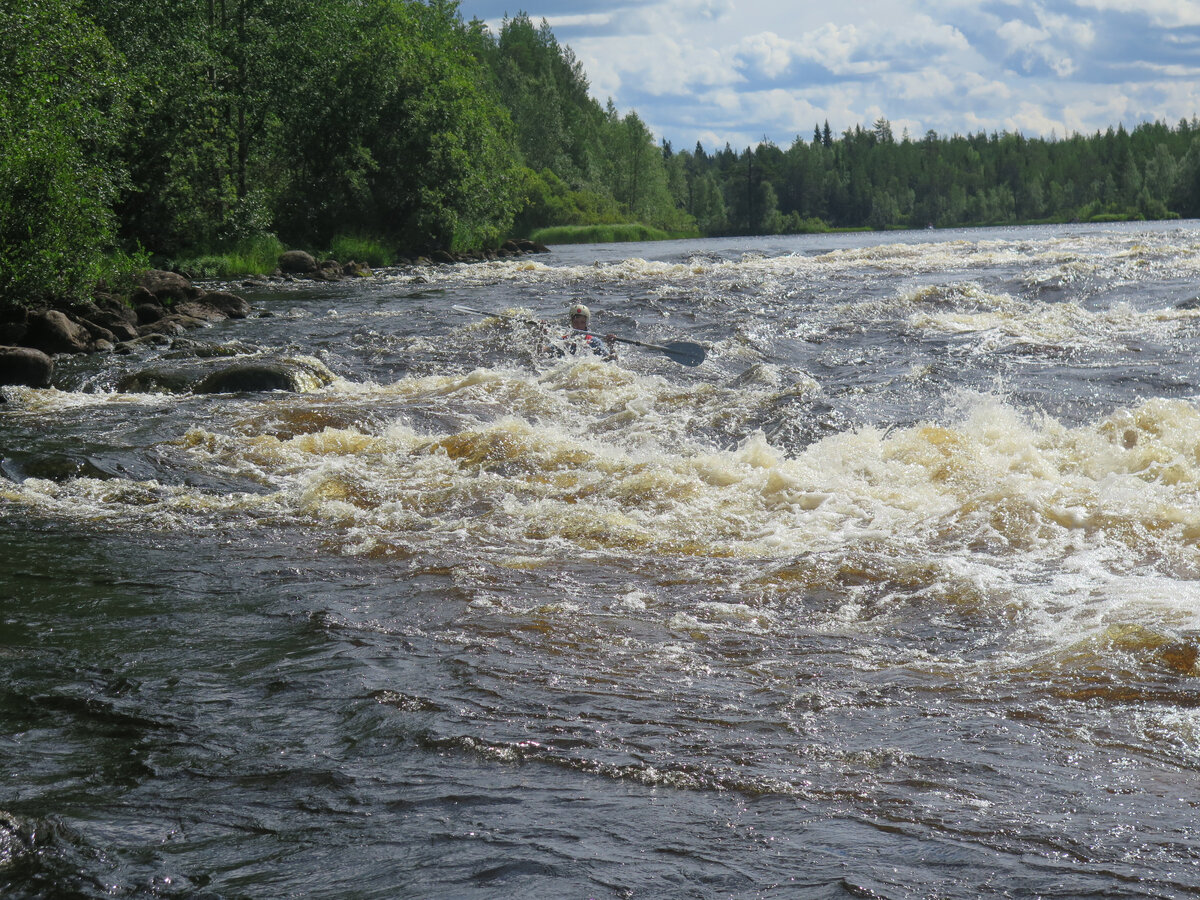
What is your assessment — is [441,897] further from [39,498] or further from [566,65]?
[566,65]

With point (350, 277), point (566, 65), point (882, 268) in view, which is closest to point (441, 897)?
point (882, 268)

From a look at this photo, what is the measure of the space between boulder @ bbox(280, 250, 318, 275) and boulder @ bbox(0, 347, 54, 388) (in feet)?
61.7

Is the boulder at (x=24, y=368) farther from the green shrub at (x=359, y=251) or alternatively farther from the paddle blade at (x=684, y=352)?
the green shrub at (x=359, y=251)

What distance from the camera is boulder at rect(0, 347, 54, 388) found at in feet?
44.5

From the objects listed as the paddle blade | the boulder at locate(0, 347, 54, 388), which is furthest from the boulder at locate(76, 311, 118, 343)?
the paddle blade

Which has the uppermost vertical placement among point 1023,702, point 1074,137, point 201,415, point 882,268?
point 1074,137

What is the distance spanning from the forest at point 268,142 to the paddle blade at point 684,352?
10.0m

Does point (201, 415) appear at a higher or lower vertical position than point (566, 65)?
lower

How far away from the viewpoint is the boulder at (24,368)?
44.5 ft

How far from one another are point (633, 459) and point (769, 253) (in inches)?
1308

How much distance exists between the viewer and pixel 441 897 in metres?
2.95

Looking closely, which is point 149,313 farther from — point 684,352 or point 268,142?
point 268,142

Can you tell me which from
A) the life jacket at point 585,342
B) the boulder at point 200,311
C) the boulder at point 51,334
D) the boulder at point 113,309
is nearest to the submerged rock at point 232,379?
the boulder at point 51,334

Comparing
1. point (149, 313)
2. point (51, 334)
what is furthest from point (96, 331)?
point (149, 313)
